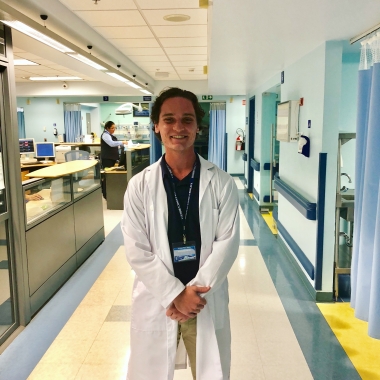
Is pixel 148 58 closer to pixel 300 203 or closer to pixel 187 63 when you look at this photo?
pixel 187 63

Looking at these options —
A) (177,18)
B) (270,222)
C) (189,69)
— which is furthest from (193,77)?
(177,18)

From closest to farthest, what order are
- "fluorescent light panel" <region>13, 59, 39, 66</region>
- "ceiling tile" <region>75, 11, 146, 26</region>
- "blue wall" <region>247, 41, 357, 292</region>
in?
1. "blue wall" <region>247, 41, 357, 292</region>
2. "ceiling tile" <region>75, 11, 146, 26</region>
3. "fluorescent light panel" <region>13, 59, 39, 66</region>

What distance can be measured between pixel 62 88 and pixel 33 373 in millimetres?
8901

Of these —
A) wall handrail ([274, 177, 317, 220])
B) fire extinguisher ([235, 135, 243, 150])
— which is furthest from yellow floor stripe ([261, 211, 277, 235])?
fire extinguisher ([235, 135, 243, 150])

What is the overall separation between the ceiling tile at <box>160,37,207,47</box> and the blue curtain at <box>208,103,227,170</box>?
609 cm

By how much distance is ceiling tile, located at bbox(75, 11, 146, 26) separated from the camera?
3.72 m

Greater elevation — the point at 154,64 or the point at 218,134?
the point at 154,64

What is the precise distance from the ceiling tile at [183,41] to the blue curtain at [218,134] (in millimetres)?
6088

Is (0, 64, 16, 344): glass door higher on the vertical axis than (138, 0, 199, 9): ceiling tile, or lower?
lower

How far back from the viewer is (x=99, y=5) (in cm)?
348

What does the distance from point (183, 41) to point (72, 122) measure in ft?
26.5

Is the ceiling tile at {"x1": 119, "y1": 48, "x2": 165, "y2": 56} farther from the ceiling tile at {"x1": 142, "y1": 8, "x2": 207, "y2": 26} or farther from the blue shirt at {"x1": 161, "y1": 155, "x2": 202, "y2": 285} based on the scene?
the blue shirt at {"x1": 161, "y1": 155, "x2": 202, "y2": 285}

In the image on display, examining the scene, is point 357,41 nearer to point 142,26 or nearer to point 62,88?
point 142,26

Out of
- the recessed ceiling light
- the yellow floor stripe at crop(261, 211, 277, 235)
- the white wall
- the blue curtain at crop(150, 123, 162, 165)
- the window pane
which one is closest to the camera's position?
the window pane
